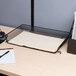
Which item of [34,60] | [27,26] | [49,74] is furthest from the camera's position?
[27,26]

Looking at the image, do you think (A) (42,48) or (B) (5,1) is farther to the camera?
(B) (5,1)

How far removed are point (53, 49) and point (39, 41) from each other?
0.17 meters

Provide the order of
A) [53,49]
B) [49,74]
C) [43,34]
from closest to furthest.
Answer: [49,74] → [53,49] → [43,34]

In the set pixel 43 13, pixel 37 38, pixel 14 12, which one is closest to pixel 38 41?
pixel 37 38

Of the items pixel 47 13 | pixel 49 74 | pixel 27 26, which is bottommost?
pixel 49 74

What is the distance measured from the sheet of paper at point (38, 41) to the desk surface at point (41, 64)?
6 cm

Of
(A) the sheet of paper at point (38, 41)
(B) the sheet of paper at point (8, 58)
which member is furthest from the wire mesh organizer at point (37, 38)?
(B) the sheet of paper at point (8, 58)

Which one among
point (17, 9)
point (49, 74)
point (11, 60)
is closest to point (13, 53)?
point (11, 60)

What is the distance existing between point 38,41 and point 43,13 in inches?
11.7

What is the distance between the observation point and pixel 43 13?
1.60 metres

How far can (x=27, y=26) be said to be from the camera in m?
1.69

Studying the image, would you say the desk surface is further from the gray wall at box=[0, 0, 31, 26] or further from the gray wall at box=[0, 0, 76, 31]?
the gray wall at box=[0, 0, 31, 26]

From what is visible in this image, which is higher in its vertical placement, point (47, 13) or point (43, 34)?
point (47, 13)

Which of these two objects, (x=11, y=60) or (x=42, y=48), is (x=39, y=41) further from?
(x=11, y=60)
